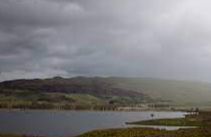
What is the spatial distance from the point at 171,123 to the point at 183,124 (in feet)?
27.4

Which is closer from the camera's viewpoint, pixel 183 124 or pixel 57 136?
pixel 57 136

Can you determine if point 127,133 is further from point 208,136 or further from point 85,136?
point 208,136

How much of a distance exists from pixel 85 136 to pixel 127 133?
996 cm

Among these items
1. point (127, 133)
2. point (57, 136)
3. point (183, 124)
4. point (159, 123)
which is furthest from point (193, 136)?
point (159, 123)

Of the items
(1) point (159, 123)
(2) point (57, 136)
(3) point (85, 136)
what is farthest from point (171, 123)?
(3) point (85, 136)

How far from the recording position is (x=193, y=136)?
74.3 m

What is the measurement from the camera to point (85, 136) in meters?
88.0

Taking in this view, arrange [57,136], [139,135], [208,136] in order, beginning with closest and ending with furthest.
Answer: [208,136] → [139,135] → [57,136]

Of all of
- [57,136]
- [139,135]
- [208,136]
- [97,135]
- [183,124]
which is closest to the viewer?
[208,136]

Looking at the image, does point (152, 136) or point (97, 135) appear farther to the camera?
point (97, 135)

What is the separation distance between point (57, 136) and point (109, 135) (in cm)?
4351

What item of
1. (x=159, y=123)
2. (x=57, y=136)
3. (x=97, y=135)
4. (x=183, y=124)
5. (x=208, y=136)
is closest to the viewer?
(x=208, y=136)

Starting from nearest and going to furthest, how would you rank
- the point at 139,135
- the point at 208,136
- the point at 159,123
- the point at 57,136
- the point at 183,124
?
1. the point at 208,136
2. the point at 139,135
3. the point at 57,136
4. the point at 183,124
5. the point at 159,123

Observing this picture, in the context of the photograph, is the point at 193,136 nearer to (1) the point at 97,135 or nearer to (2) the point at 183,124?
(1) the point at 97,135
